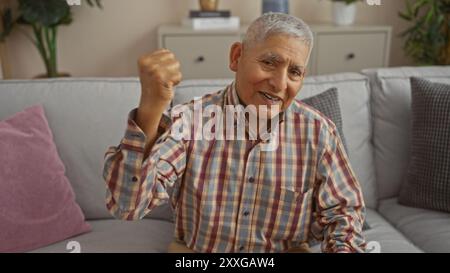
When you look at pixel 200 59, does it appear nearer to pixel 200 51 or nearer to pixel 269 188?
pixel 200 51

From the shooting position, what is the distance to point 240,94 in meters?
0.64

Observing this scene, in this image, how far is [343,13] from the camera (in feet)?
7.00

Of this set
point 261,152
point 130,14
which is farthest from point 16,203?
point 130,14

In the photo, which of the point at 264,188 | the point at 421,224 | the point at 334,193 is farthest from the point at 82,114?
the point at 421,224

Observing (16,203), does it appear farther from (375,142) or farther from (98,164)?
(375,142)

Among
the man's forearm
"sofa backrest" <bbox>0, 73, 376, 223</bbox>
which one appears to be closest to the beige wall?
"sofa backrest" <bbox>0, 73, 376, 223</bbox>

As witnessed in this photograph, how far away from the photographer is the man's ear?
61cm

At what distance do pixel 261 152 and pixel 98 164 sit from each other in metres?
0.51

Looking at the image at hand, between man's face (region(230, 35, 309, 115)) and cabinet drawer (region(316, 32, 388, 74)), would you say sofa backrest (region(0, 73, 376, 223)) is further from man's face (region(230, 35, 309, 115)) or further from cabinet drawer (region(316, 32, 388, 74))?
cabinet drawer (region(316, 32, 388, 74))

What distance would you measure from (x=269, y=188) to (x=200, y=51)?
4.39ft

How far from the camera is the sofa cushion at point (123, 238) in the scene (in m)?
0.99

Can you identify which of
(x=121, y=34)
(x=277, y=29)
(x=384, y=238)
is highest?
(x=277, y=29)

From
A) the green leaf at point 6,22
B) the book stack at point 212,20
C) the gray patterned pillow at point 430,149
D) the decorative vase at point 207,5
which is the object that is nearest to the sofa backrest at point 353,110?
the gray patterned pillow at point 430,149

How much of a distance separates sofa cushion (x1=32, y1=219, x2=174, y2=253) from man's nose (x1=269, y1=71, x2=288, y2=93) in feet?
1.95
